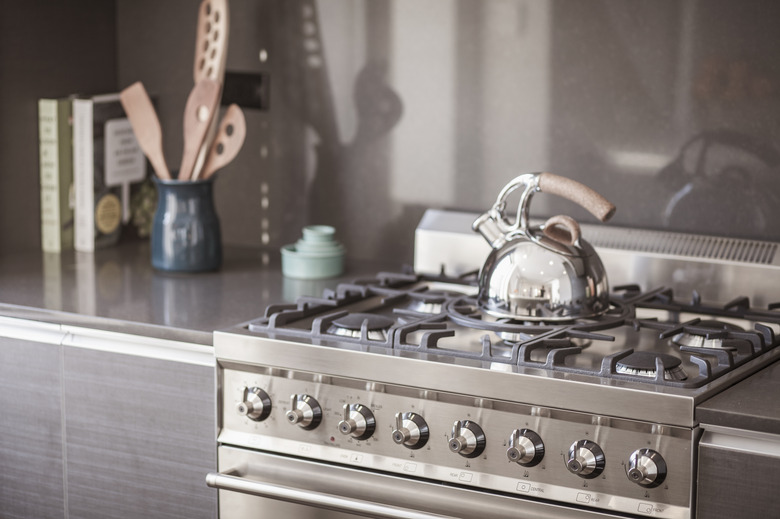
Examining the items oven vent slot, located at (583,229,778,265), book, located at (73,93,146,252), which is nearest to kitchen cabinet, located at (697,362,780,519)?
oven vent slot, located at (583,229,778,265)

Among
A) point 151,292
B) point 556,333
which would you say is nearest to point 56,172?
point 151,292

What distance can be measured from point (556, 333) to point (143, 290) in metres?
0.81

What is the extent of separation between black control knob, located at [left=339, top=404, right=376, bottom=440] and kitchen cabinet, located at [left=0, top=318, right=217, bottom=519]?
0.85 feet

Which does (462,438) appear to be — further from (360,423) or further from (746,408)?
(746,408)

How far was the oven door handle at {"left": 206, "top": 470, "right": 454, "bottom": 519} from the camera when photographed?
1.49m

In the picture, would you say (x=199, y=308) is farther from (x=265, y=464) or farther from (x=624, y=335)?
(x=624, y=335)

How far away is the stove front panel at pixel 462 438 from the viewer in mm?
1354

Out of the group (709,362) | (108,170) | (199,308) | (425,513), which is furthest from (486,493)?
(108,170)

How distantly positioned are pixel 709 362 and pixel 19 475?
3.92 feet

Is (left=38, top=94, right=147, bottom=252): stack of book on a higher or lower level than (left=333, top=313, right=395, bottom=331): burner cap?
higher

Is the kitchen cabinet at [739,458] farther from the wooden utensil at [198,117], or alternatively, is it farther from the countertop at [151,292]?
the wooden utensil at [198,117]

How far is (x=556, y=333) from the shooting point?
61.6 inches

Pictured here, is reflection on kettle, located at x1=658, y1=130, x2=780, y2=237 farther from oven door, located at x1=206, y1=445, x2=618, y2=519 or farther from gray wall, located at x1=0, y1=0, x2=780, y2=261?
oven door, located at x1=206, y1=445, x2=618, y2=519

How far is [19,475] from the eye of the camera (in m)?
1.89
